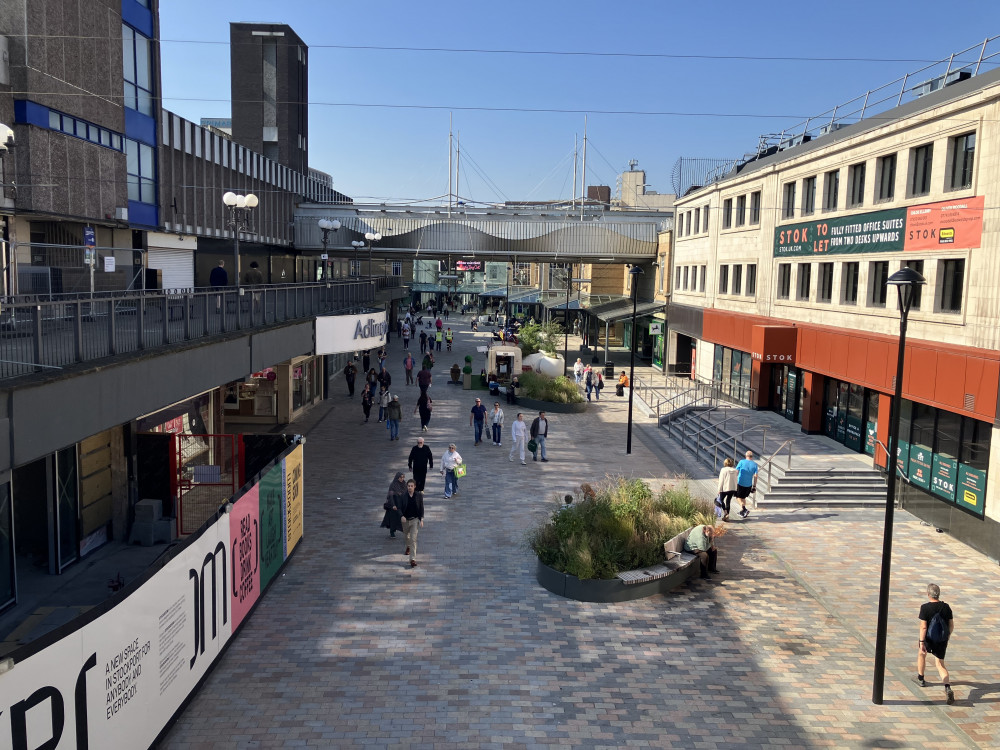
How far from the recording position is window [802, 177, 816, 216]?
2548cm

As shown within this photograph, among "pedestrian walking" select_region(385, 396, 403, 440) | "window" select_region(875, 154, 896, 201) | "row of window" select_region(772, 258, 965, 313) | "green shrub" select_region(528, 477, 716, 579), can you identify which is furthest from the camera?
"pedestrian walking" select_region(385, 396, 403, 440)

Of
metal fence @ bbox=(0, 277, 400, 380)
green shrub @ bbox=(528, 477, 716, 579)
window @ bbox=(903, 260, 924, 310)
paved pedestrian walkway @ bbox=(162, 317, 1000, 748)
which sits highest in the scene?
window @ bbox=(903, 260, 924, 310)

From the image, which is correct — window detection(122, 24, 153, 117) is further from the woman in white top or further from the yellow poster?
the woman in white top

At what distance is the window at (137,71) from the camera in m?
24.6

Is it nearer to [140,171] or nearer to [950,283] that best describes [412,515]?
[950,283]

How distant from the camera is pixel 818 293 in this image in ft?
80.8

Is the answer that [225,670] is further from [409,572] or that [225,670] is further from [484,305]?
[484,305]

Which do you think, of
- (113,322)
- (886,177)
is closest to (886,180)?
(886,177)

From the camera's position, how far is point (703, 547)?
13.4m

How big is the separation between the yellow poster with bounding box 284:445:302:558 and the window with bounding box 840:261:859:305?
16373 mm

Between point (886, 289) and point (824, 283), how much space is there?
149 inches

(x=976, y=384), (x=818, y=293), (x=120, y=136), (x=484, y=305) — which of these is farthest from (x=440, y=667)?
(x=484, y=305)

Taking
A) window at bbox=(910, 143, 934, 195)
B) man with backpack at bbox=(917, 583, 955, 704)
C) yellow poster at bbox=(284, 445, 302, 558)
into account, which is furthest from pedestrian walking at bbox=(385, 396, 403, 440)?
man with backpack at bbox=(917, 583, 955, 704)

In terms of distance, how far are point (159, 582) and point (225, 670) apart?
9.12 ft
